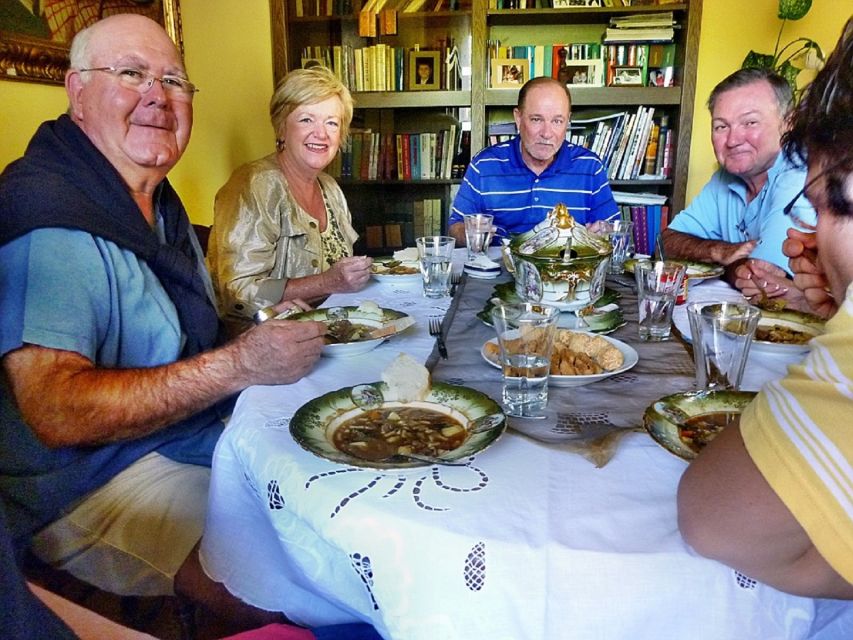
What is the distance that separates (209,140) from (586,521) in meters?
2.92

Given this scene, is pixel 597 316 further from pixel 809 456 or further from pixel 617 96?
pixel 617 96

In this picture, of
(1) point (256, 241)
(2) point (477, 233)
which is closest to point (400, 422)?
(2) point (477, 233)

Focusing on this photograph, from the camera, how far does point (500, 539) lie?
61 centimetres

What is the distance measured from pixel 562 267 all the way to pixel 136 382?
2.71 ft

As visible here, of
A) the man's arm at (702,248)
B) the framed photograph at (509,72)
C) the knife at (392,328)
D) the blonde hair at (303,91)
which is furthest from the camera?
the framed photograph at (509,72)

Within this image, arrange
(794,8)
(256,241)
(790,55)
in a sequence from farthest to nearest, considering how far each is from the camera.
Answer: (790,55)
(794,8)
(256,241)

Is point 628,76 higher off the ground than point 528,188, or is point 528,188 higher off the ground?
point 628,76

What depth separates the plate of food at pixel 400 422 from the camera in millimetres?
743

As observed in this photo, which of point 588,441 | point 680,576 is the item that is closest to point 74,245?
point 588,441

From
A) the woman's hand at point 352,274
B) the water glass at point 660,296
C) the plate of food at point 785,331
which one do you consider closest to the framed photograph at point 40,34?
the woman's hand at point 352,274

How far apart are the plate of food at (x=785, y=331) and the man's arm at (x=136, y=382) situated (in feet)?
2.61

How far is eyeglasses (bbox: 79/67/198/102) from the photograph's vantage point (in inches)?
52.4

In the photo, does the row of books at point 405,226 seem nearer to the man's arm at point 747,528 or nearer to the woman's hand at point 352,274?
the woman's hand at point 352,274

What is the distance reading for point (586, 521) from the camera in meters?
0.64
